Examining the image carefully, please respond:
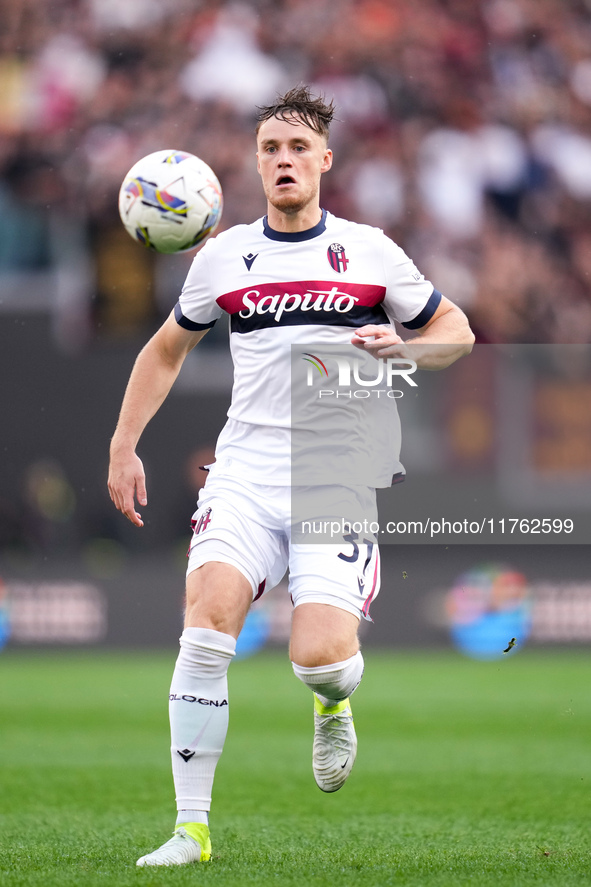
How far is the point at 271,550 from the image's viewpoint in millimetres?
4203

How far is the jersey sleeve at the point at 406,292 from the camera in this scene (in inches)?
172

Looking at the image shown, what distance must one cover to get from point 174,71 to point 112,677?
6.34 metres

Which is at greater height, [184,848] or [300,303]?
[300,303]

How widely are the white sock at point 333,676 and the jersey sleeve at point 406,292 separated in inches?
47.0

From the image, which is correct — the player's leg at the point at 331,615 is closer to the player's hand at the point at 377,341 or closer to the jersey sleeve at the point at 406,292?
the player's hand at the point at 377,341

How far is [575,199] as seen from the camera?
1265 centimetres

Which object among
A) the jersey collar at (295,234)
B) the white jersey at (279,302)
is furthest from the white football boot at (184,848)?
the jersey collar at (295,234)

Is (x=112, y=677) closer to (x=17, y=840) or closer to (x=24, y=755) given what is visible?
(x=24, y=755)

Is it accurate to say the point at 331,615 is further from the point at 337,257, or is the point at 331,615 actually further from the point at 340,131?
the point at 340,131

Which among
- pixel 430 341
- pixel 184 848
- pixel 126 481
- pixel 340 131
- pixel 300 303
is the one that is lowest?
pixel 184 848

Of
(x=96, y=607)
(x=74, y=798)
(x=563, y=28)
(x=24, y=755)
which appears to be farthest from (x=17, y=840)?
(x=563, y=28)

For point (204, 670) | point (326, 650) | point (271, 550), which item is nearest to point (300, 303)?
point (271, 550)

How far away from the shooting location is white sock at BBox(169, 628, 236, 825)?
3.90 metres

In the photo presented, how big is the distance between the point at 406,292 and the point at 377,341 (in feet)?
1.75
